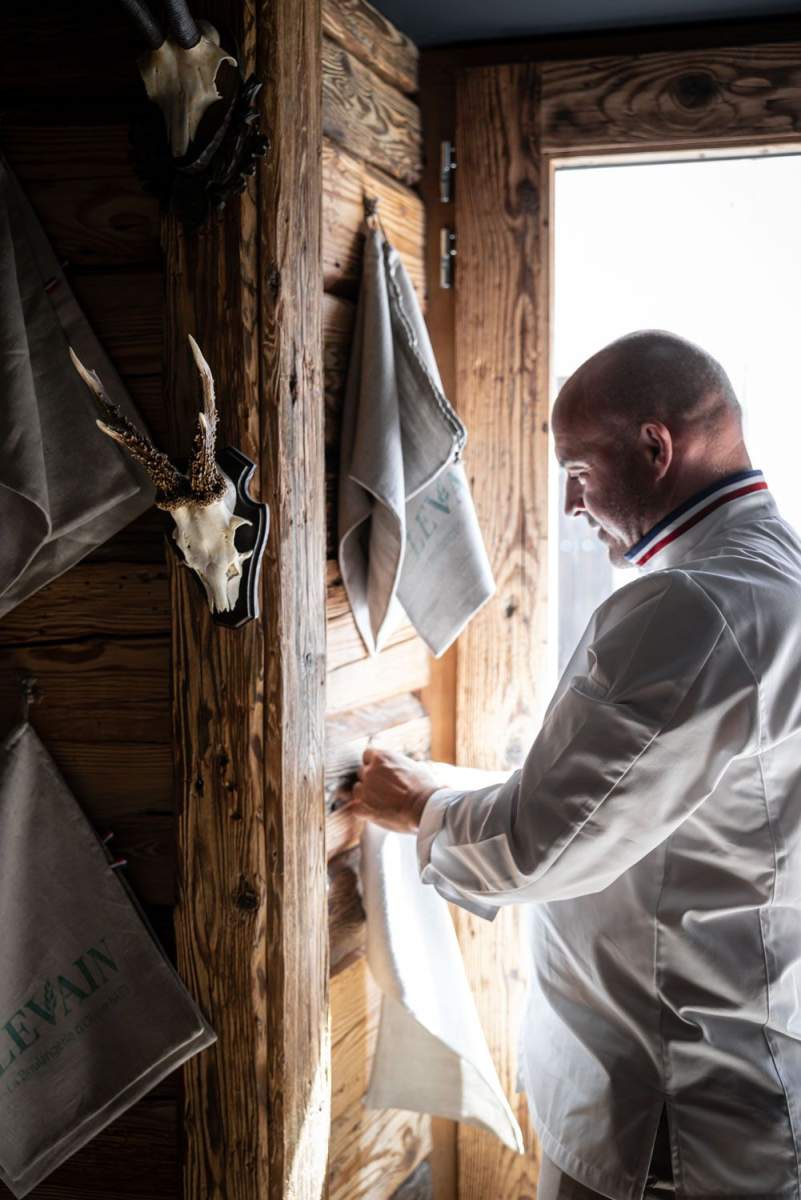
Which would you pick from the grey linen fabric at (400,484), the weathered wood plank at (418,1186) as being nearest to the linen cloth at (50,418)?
the grey linen fabric at (400,484)

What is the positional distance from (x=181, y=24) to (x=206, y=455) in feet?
1.74

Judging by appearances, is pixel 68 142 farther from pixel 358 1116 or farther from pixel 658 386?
pixel 358 1116

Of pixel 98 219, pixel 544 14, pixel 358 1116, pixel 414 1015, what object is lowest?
pixel 358 1116

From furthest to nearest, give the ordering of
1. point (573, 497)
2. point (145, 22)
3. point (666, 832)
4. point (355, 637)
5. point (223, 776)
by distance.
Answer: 1. point (355, 637)
2. point (573, 497)
3. point (223, 776)
4. point (666, 832)
5. point (145, 22)

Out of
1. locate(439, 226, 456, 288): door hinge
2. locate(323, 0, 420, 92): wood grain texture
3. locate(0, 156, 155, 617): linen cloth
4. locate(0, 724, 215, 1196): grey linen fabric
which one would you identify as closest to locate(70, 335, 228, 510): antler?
locate(0, 156, 155, 617): linen cloth

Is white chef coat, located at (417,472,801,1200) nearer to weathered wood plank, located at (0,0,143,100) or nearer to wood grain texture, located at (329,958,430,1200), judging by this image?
wood grain texture, located at (329,958,430,1200)

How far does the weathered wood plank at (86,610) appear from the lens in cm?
156

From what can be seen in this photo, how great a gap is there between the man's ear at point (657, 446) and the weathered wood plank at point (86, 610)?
2.51ft

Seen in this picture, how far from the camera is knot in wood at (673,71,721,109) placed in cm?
201

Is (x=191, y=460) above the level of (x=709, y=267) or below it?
below

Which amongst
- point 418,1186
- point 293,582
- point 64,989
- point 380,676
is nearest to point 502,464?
point 380,676

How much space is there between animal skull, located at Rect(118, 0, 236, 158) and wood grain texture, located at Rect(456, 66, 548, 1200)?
2.63 feet

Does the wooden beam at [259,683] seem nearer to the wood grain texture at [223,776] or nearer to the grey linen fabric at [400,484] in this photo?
the wood grain texture at [223,776]

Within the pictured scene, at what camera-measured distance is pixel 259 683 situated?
1526mm
